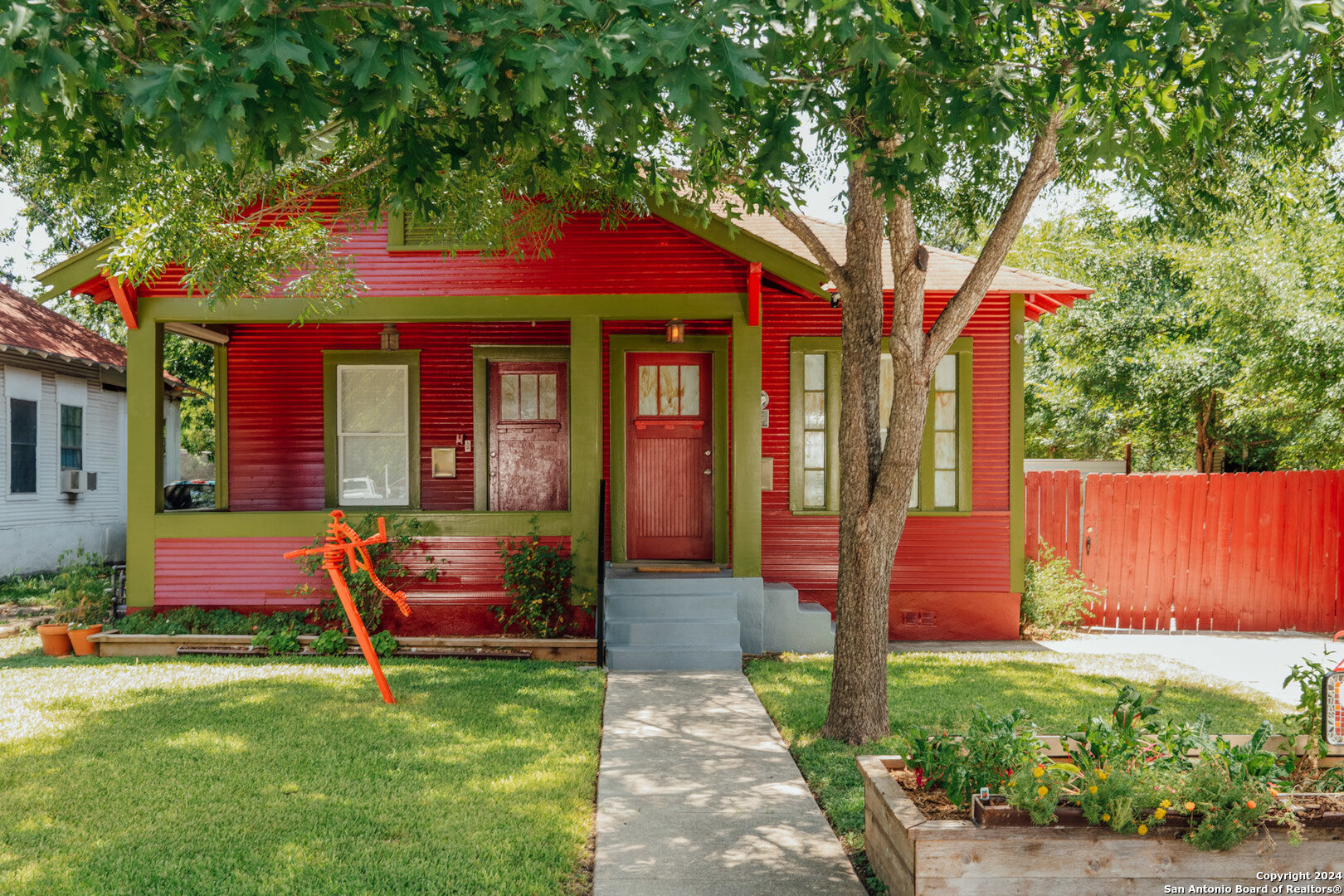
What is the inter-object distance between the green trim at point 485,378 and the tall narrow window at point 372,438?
0.77 metres

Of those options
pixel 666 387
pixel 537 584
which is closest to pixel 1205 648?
pixel 666 387

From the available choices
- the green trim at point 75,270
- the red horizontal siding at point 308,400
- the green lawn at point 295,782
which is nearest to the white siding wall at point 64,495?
the red horizontal siding at point 308,400

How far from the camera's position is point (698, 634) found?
8016 mm

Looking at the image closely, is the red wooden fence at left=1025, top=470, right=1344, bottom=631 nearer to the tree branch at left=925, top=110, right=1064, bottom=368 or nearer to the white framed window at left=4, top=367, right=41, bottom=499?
the tree branch at left=925, top=110, right=1064, bottom=368

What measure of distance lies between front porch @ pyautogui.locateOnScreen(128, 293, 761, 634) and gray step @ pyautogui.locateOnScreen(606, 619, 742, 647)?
0.66 metres

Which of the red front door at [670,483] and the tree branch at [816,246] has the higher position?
the tree branch at [816,246]

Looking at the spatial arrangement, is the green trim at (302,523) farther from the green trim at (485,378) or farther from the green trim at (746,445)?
the green trim at (746,445)

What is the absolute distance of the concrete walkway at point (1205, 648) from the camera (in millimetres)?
8156

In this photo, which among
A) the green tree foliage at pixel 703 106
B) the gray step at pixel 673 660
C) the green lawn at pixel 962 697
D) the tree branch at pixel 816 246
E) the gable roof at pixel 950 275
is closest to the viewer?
the green tree foliage at pixel 703 106

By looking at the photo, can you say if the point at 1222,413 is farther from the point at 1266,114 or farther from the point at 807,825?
the point at 807,825

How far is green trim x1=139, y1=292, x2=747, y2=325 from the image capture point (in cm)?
861

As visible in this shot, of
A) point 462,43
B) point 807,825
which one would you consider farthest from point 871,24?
point 807,825

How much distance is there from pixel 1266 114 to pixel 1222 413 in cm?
1246

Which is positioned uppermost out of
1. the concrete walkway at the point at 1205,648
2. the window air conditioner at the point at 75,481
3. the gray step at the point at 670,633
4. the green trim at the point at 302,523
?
the window air conditioner at the point at 75,481
